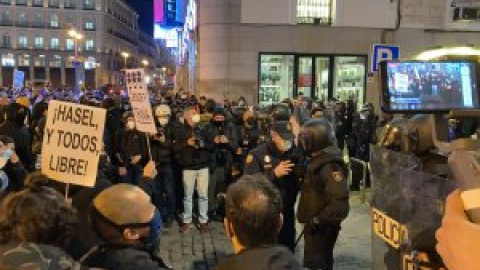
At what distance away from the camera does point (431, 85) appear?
2520 millimetres

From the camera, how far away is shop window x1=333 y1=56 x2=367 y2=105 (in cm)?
2094

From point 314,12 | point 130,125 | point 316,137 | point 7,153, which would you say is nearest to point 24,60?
point 314,12

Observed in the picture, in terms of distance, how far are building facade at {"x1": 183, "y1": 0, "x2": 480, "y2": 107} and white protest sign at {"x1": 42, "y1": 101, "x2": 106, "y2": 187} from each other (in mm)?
15543

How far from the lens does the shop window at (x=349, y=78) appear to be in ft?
68.7

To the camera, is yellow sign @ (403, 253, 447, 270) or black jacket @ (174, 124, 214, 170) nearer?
yellow sign @ (403, 253, 447, 270)

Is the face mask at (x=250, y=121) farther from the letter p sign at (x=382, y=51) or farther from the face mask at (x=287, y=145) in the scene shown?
the face mask at (x=287, y=145)

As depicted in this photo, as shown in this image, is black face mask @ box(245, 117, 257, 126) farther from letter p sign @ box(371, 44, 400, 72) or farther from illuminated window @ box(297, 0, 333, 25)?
illuminated window @ box(297, 0, 333, 25)

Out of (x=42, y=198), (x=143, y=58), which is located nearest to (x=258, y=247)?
(x=42, y=198)

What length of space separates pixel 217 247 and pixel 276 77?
42.2ft

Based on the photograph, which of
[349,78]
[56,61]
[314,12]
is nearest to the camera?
[314,12]

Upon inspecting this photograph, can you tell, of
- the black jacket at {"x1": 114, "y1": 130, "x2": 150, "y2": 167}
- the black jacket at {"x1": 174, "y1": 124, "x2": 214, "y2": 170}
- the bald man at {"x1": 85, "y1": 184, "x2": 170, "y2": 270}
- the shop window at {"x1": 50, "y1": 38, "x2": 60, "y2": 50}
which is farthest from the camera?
the shop window at {"x1": 50, "y1": 38, "x2": 60, "y2": 50}

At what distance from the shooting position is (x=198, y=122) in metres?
9.83

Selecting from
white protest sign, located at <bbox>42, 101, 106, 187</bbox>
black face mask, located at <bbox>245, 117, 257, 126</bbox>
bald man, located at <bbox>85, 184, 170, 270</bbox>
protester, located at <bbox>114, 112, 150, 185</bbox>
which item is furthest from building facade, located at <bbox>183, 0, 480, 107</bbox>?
bald man, located at <bbox>85, 184, 170, 270</bbox>

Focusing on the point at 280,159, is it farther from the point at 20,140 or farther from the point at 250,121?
the point at 20,140
